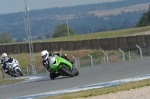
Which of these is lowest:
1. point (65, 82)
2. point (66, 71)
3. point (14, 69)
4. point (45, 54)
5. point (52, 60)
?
point (14, 69)

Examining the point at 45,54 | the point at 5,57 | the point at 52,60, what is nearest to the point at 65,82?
the point at 52,60

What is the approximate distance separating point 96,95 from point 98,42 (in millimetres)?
51634

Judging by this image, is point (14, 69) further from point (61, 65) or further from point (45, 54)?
point (45, 54)

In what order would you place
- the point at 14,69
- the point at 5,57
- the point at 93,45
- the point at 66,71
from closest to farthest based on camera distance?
the point at 66,71 → the point at 5,57 → the point at 14,69 → the point at 93,45

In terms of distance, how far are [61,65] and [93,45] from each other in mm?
45658

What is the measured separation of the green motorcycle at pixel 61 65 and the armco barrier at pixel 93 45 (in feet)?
98.2

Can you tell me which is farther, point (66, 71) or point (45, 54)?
point (66, 71)

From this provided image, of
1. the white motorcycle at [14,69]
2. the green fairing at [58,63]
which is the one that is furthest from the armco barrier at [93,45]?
the green fairing at [58,63]

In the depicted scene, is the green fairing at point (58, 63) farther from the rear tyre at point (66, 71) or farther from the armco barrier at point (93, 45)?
the armco barrier at point (93, 45)

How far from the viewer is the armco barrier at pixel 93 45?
2245 inches

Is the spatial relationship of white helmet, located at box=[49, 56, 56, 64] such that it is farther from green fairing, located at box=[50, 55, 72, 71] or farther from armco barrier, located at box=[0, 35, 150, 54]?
armco barrier, located at box=[0, 35, 150, 54]

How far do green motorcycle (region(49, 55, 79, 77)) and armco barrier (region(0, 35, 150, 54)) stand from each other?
29.9 metres

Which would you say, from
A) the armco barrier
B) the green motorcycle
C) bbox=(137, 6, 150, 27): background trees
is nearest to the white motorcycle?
the green motorcycle

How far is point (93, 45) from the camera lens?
65438mm
